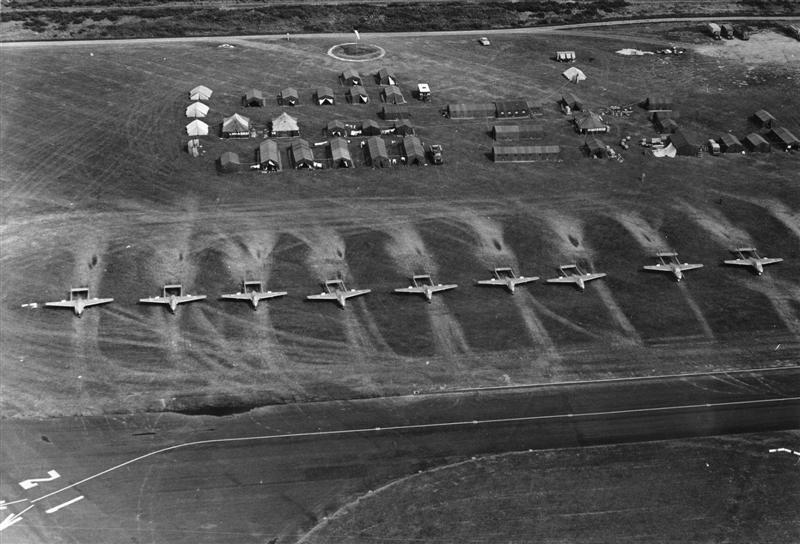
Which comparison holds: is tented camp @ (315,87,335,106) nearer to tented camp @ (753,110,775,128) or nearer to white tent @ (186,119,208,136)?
white tent @ (186,119,208,136)

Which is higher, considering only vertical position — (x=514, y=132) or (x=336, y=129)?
(x=336, y=129)

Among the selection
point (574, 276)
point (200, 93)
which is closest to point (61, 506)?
point (574, 276)

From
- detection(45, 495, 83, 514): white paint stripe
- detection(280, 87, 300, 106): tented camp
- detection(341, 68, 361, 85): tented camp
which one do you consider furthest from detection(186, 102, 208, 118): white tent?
detection(45, 495, 83, 514): white paint stripe

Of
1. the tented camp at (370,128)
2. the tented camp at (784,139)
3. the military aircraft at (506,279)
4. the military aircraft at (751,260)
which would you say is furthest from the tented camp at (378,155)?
the tented camp at (784,139)

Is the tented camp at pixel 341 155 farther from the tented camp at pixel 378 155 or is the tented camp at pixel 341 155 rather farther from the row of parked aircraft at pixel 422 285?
the row of parked aircraft at pixel 422 285

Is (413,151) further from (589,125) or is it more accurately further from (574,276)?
(574,276)
